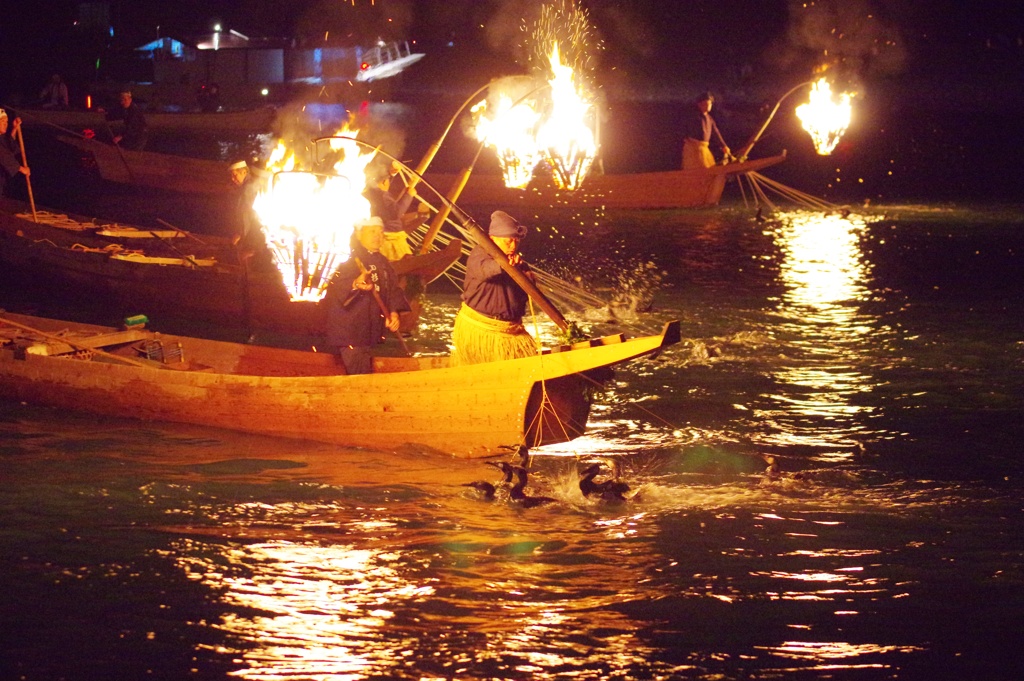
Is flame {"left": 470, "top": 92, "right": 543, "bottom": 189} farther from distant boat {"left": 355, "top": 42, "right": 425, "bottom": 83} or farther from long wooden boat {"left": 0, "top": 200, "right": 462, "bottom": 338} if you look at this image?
distant boat {"left": 355, "top": 42, "right": 425, "bottom": 83}

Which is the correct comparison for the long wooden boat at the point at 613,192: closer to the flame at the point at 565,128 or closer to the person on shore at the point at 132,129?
the person on shore at the point at 132,129

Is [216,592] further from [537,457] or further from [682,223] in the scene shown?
[682,223]

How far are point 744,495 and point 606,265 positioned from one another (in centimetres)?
1024

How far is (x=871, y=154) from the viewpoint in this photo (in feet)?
128

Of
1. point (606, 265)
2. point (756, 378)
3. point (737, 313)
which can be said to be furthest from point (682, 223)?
point (756, 378)

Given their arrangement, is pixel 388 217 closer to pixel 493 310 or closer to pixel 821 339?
pixel 821 339

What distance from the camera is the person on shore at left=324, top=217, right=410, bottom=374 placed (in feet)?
30.7

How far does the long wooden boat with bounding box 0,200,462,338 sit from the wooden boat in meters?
7.63

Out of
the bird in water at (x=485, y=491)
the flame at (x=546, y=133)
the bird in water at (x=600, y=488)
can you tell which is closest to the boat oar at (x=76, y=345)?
the bird in water at (x=485, y=491)

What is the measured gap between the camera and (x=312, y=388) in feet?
30.2

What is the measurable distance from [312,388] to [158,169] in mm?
15795

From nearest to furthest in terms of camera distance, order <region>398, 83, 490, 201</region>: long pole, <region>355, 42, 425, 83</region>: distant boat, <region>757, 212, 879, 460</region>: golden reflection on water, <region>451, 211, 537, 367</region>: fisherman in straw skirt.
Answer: <region>451, 211, 537, 367</region>: fisherman in straw skirt, <region>757, 212, 879, 460</region>: golden reflection on water, <region>398, 83, 490, 201</region>: long pole, <region>355, 42, 425, 83</region>: distant boat

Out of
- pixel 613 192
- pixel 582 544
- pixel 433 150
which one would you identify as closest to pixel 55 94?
pixel 613 192

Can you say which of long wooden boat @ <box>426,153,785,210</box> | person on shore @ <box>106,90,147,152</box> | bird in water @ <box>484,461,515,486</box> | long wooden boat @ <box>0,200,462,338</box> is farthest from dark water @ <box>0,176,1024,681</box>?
person on shore @ <box>106,90,147,152</box>
